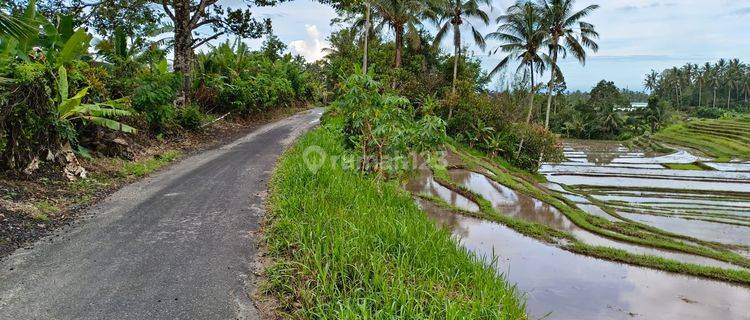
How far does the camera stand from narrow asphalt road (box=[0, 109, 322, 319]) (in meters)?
4.15

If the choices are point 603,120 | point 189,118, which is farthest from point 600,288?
point 603,120

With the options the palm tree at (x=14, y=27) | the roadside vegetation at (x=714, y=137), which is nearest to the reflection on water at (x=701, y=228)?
the palm tree at (x=14, y=27)

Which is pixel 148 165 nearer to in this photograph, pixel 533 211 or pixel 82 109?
pixel 82 109

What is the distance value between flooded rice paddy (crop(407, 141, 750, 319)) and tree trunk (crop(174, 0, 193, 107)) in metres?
7.97

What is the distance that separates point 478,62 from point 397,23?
1105cm

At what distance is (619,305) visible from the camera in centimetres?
834

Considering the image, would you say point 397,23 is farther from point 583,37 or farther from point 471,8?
point 583,37

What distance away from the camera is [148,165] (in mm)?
10211

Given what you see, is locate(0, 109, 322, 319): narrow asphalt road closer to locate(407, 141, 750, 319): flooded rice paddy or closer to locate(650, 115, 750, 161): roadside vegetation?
locate(407, 141, 750, 319): flooded rice paddy

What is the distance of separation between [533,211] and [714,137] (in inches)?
1933

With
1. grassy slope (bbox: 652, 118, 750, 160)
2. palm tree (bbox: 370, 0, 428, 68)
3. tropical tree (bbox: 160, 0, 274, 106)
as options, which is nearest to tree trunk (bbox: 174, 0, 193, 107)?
tropical tree (bbox: 160, 0, 274, 106)

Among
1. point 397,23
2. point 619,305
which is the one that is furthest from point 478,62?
point 619,305

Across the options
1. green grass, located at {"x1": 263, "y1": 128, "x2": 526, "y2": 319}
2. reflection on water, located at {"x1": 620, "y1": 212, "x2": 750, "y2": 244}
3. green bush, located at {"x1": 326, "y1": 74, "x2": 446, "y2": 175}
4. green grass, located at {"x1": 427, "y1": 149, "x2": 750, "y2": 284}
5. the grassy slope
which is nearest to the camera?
green grass, located at {"x1": 263, "y1": 128, "x2": 526, "y2": 319}

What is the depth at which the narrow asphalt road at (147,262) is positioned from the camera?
4.15 m
